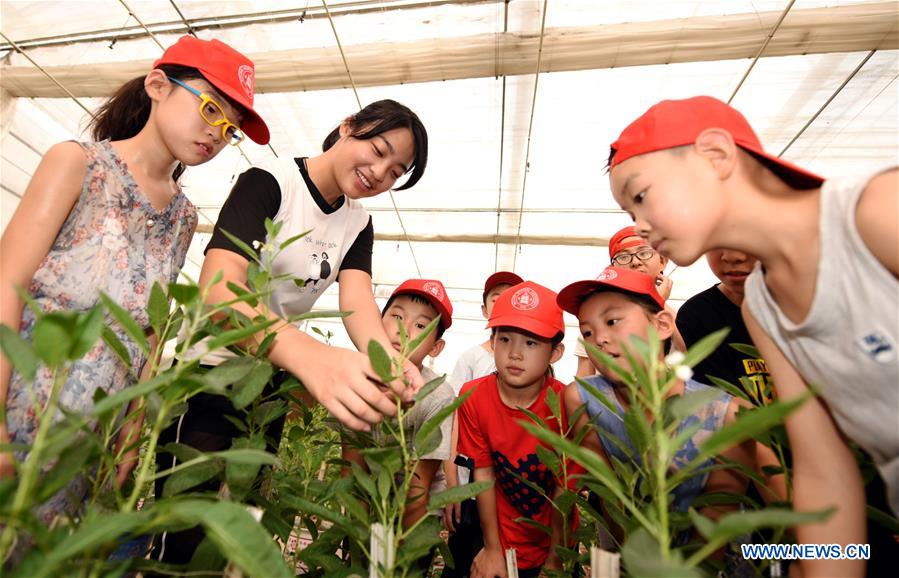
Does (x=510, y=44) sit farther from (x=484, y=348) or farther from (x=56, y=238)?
(x=56, y=238)

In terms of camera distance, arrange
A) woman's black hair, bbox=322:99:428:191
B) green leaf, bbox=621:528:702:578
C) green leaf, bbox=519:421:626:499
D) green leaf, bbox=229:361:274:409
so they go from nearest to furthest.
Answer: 1. green leaf, bbox=621:528:702:578
2. green leaf, bbox=519:421:626:499
3. green leaf, bbox=229:361:274:409
4. woman's black hair, bbox=322:99:428:191

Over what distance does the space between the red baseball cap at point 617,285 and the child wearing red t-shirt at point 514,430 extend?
0.69 ft

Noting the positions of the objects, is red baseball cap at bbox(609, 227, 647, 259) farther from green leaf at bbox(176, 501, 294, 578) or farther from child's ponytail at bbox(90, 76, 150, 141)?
green leaf at bbox(176, 501, 294, 578)

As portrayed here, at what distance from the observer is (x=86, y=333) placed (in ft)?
1.37

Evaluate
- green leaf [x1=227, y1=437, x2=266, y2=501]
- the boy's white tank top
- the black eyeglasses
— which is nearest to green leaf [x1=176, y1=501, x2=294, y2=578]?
green leaf [x1=227, y1=437, x2=266, y2=501]

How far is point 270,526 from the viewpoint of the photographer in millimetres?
700

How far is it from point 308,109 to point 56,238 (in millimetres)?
4483

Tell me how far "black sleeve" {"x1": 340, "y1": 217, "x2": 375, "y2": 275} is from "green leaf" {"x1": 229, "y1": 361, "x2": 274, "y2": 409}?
2.35 ft

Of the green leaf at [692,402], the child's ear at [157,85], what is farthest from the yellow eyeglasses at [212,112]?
the green leaf at [692,402]

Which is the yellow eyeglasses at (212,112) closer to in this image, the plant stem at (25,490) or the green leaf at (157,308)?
the green leaf at (157,308)

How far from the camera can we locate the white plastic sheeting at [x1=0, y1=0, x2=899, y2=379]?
3.80 meters

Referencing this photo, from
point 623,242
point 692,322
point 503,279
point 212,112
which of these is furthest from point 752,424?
point 503,279

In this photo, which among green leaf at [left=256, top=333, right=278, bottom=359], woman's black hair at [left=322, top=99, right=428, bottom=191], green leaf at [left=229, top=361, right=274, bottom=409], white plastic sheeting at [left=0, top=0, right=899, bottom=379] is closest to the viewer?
green leaf at [left=229, top=361, right=274, bottom=409]

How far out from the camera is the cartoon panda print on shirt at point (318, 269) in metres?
1.21
